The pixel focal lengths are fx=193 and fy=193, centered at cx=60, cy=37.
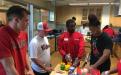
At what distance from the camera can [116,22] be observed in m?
10.9

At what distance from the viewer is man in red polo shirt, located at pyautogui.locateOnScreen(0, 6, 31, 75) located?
5.04ft

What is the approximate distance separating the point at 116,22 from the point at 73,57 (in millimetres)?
8311

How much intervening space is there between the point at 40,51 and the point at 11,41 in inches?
44.3

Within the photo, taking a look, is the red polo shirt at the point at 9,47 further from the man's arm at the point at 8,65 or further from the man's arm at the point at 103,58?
the man's arm at the point at 103,58

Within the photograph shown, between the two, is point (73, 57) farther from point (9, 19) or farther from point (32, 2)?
point (32, 2)

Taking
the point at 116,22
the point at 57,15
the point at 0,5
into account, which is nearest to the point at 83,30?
the point at 116,22

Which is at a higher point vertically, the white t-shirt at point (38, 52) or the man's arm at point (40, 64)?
the white t-shirt at point (38, 52)

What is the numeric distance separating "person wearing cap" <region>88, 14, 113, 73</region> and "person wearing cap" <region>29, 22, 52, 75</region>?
653 mm

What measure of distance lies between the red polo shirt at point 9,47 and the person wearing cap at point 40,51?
2.61 ft

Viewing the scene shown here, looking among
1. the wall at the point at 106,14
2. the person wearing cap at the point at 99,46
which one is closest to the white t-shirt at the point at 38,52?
the person wearing cap at the point at 99,46

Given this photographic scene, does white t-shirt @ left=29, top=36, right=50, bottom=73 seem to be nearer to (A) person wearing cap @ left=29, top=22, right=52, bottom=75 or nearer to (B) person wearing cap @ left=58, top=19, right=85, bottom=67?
(A) person wearing cap @ left=29, top=22, right=52, bottom=75

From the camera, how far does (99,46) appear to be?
2594mm

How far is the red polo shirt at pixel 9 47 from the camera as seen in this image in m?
1.52

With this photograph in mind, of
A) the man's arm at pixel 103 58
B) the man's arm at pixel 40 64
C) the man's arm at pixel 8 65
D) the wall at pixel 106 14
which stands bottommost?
the man's arm at pixel 40 64
